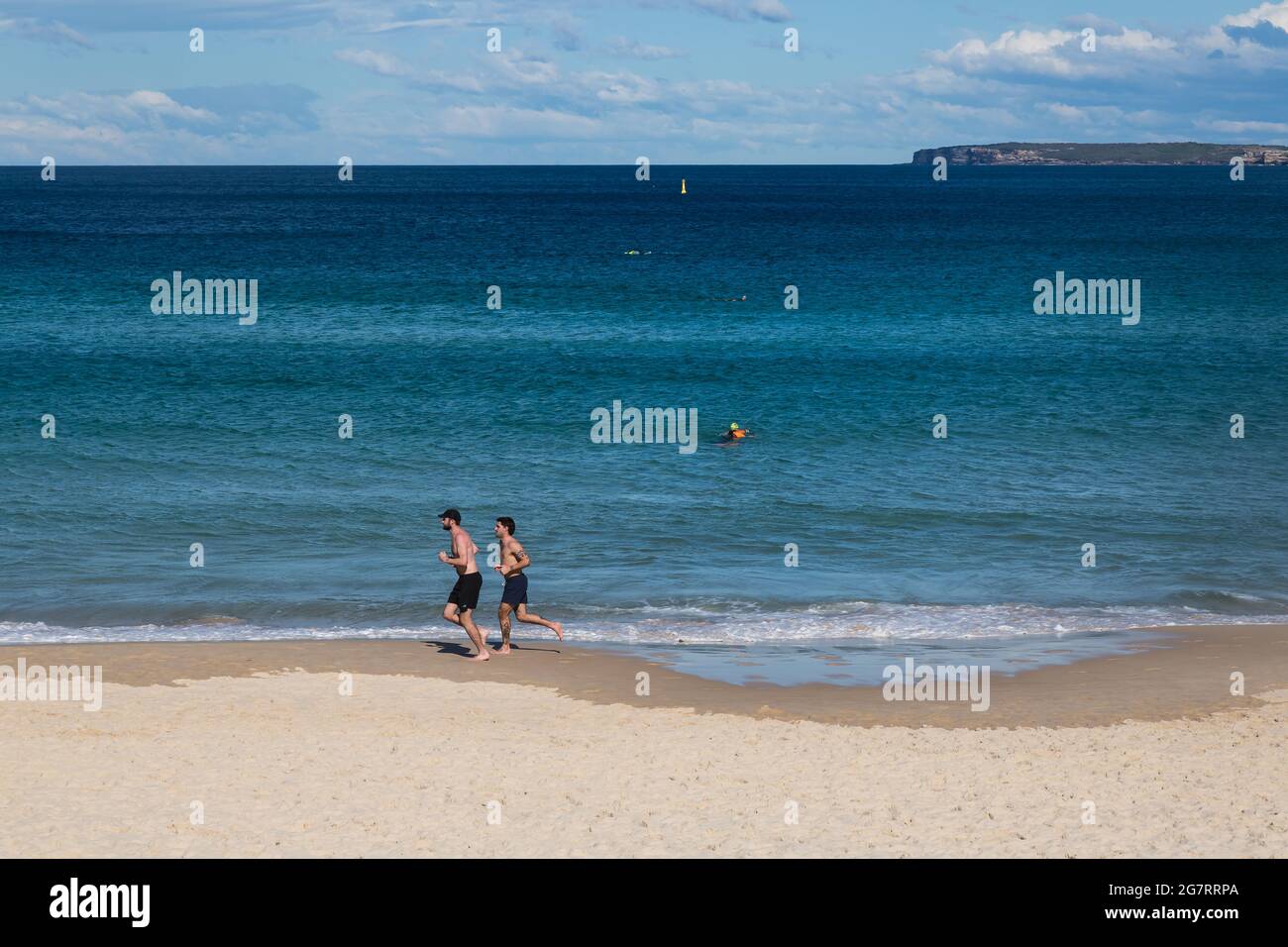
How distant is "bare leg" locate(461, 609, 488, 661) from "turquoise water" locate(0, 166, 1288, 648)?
1.87m

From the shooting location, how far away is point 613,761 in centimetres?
1205

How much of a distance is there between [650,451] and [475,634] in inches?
521

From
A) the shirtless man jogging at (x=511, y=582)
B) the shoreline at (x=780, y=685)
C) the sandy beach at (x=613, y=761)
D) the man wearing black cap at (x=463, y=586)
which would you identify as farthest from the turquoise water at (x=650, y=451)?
Answer: the sandy beach at (x=613, y=761)

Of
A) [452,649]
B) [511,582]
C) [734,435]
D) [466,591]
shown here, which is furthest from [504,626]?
[734,435]

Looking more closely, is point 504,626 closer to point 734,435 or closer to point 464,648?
point 464,648

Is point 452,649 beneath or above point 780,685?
above

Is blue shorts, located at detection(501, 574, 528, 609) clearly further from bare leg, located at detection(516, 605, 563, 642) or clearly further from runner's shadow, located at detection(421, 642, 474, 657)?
runner's shadow, located at detection(421, 642, 474, 657)

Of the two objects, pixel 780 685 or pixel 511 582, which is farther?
pixel 511 582

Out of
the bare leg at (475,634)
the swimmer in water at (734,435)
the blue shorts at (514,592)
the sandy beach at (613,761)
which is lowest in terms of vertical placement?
the sandy beach at (613,761)

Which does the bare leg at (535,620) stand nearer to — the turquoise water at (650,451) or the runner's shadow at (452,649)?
the runner's shadow at (452,649)

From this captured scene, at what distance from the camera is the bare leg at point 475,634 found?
15.8 metres

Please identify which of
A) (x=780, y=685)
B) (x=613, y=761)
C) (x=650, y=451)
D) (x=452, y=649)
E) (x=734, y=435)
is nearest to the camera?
(x=613, y=761)

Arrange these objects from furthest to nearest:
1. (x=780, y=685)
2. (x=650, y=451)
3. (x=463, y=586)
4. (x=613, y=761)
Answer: (x=650, y=451), (x=463, y=586), (x=780, y=685), (x=613, y=761)

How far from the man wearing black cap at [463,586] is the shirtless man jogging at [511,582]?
13.2 inches
